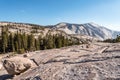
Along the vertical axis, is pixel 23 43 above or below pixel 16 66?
below

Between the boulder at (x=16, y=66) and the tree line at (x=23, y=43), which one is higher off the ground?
the boulder at (x=16, y=66)

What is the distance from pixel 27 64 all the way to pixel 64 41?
373ft

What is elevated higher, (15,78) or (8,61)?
(8,61)

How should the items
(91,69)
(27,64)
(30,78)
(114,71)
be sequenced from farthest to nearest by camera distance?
(27,64) → (30,78) → (91,69) → (114,71)

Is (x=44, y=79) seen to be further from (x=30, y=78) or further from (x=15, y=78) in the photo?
(x=15, y=78)

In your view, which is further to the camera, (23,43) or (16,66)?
(23,43)

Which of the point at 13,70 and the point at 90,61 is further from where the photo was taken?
the point at 13,70

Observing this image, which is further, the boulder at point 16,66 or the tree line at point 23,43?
the tree line at point 23,43

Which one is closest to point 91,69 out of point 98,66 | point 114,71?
point 98,66

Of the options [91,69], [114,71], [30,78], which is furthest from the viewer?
[30,78]

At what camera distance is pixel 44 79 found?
59.8 feet

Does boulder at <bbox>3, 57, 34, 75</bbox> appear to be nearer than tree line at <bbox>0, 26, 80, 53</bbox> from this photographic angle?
Yes

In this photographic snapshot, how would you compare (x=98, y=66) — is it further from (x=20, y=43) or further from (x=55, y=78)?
(x=20, y=43)

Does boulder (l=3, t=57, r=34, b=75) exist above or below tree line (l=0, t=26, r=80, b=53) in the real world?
above
